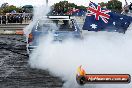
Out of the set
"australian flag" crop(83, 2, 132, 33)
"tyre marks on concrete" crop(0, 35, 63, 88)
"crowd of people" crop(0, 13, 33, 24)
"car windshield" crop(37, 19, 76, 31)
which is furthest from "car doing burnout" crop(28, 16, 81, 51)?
"crowd of people" crop(0, 13, 33, 24)

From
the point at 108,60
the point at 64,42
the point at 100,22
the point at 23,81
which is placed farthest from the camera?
the point at 100,22

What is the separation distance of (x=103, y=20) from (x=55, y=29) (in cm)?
171

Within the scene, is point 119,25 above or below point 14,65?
above


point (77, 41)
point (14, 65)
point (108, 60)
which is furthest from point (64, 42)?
point (108, 60)

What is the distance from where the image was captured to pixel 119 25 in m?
15.9

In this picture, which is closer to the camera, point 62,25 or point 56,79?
point 56,79

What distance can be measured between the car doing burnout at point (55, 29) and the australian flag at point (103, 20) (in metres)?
0.55

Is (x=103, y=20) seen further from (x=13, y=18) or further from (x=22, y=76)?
(x=13, y=18)

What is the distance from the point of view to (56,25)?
55.1ft

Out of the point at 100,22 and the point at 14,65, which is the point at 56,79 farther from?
the point at 100,22

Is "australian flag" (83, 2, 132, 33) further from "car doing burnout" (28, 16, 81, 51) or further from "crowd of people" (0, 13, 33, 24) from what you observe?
"crowd of people" (0, 13, 33, 24)

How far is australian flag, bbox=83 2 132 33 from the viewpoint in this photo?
1568 cm

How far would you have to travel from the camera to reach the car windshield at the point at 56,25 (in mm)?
16203

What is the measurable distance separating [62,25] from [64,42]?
2.03 meters
